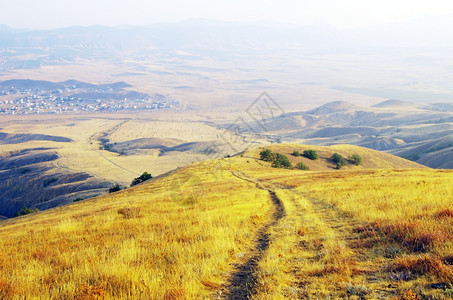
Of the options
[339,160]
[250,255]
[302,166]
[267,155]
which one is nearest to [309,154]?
[339,160]

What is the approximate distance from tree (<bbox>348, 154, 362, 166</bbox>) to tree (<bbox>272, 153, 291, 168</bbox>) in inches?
617

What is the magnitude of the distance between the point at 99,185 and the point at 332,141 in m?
102

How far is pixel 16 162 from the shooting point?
108 meters

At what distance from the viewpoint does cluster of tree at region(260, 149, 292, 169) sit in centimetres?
5556

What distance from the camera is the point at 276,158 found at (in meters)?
58.0

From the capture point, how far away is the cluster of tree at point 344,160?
63378 millimetres

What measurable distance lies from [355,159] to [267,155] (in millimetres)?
19703

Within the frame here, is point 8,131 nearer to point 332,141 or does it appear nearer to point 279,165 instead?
point 332,141

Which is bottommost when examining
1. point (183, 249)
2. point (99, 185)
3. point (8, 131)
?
point (8, 131)

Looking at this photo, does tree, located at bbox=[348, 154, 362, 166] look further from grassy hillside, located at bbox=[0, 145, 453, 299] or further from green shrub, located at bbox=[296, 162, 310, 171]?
grassy hillside, located at bbox=[0, 145, 453, 299]

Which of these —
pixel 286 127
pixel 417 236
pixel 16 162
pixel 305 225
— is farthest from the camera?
pixel 286 127

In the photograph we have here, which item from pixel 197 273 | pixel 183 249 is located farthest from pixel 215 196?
pixel 197 273

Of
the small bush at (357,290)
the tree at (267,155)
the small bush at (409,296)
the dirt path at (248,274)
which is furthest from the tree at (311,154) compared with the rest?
the small bush at (409,296)

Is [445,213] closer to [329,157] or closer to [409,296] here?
[409,296]
